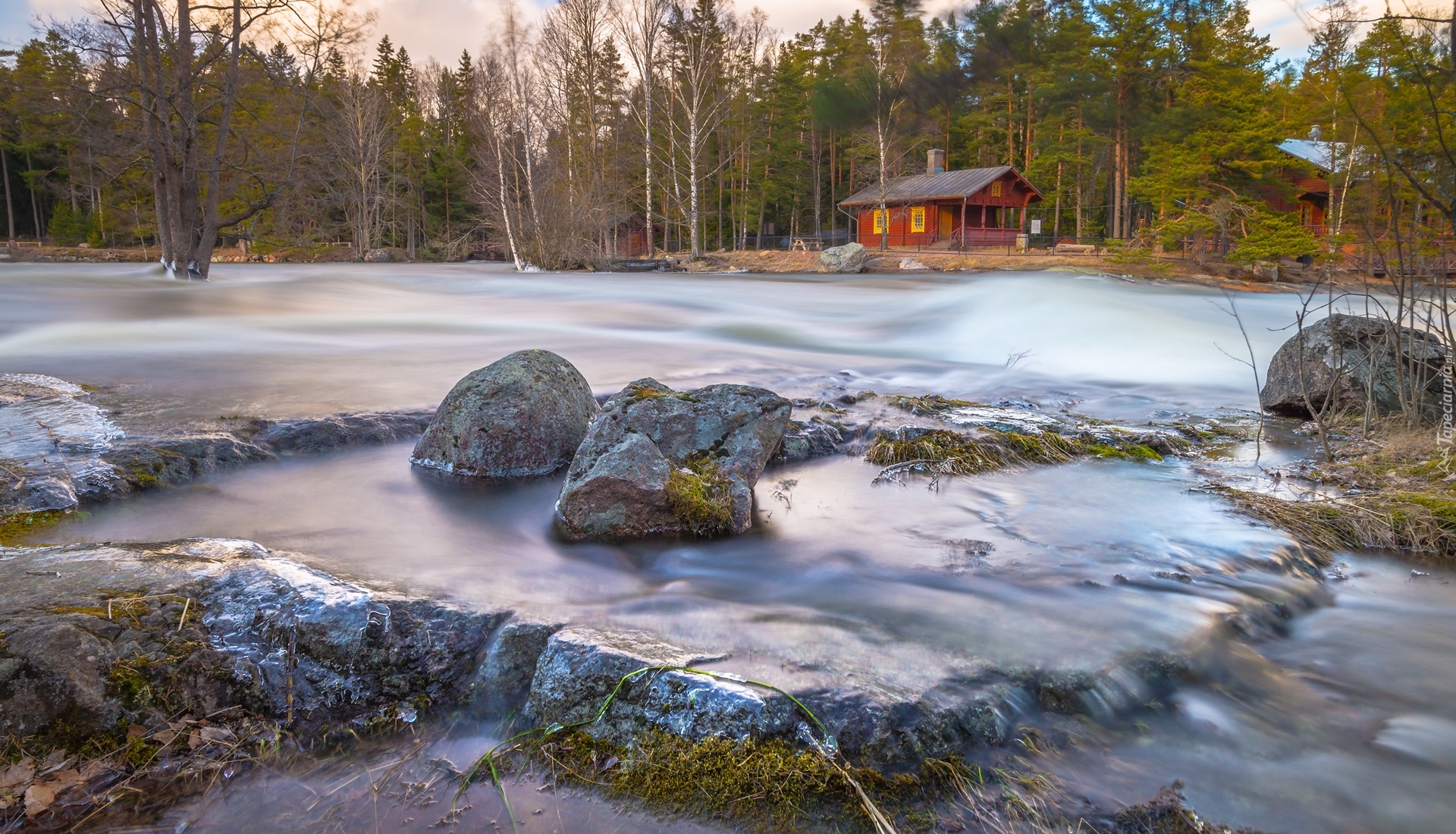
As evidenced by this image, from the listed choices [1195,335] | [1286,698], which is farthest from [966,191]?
[1286,698]

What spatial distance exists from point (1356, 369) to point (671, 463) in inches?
237

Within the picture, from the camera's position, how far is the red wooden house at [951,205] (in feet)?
136

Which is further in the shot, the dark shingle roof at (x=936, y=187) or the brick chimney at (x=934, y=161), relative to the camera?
the brick chimney at (x=934, y=161)

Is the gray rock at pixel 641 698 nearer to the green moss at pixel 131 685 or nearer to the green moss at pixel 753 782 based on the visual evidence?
the green moss at pixel 753 782

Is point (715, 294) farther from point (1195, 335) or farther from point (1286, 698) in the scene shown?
point (1286, 698)

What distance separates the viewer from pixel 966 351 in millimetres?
13203

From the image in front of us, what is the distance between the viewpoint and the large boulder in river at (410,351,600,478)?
5594 millimetres

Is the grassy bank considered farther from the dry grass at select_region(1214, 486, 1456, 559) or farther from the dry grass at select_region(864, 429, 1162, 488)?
A: the dry grass at select_region(864, 429, 1162, 488)

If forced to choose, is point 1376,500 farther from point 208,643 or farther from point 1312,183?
point 1312,183

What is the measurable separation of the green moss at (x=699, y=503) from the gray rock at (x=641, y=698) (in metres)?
1.58

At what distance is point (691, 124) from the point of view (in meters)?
36.1

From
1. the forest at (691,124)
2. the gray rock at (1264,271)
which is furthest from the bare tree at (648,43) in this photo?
the gray rock at (1264,271)

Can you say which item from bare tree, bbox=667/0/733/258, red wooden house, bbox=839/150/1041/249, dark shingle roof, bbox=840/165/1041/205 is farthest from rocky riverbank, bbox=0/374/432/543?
dark shingle roof, bbox=840/165/1041/205

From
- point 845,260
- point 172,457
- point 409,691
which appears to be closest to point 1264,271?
point 845,260
